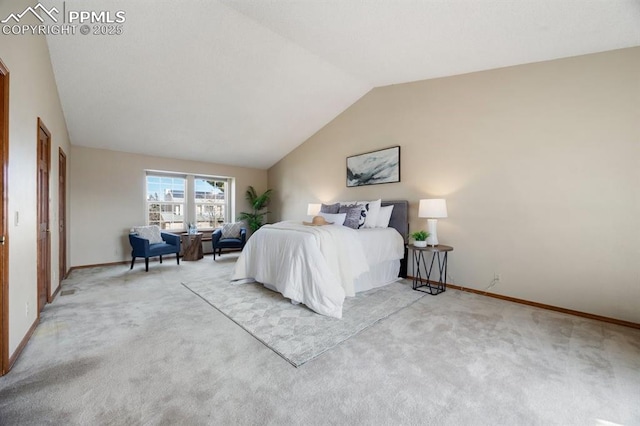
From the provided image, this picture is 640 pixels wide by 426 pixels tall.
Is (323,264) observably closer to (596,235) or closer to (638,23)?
(596,235)

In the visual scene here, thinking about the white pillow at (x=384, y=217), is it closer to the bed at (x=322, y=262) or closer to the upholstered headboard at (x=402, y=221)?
the upholstered headboard at (x=402, y=221)

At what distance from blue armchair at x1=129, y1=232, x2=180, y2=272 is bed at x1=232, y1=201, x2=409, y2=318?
1.99 m

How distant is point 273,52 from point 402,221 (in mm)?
3190

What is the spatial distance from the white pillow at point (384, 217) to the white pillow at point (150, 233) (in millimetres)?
4345

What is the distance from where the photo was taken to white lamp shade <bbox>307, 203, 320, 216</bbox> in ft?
19.1

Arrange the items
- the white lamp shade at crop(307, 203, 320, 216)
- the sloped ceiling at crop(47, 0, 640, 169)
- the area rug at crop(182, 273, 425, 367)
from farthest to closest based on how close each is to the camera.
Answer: the white lamp shade at crop(307, 203, 320, 216) → the sloped ceiling at crop(47, 0, 640, 169) → the area rug at crop(182, 273, 425, 367)

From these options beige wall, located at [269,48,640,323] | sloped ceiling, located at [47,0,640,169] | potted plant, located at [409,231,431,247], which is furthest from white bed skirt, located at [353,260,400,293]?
sloped ceiling, located at [47,0,640,169]

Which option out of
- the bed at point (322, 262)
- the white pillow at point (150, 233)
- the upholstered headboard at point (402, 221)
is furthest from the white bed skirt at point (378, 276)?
the white pillow at point (150, 233)

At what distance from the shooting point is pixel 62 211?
410 centimetres

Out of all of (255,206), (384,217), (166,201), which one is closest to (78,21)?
(166,201)

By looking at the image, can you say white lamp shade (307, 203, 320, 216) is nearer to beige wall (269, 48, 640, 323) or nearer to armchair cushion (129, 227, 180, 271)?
beige wall (269, 48, 640, 323)

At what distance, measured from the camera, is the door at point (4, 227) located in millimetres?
1714

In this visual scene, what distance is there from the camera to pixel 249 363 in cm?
191

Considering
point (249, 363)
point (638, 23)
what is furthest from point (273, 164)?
point (638, 23)
